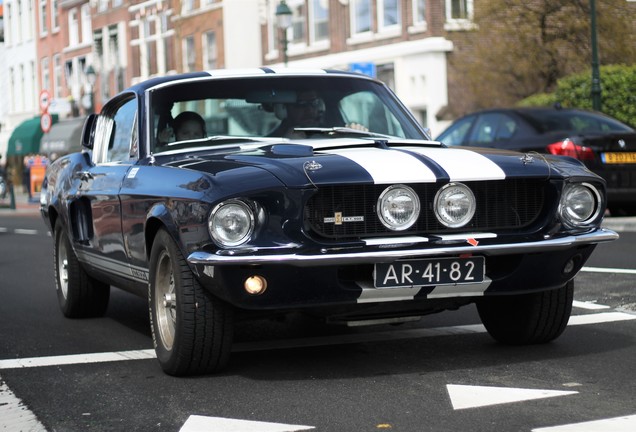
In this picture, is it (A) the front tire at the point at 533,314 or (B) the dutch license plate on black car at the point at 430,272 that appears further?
(A) the front tire at the point at 533,314

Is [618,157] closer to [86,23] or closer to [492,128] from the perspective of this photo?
[492,128]

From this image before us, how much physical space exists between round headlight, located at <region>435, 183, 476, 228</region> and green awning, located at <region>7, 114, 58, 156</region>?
181 ft

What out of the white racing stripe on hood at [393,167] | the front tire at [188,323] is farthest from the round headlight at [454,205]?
the front tire at [188,323]

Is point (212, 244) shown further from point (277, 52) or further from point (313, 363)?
point (277, 52)

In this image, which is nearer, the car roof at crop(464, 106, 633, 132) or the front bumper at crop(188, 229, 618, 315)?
the front bumper at crop(188, 229, 618, 315)

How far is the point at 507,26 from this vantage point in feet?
96.8

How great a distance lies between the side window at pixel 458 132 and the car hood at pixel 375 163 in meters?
10.6

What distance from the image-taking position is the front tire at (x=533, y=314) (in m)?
6.85

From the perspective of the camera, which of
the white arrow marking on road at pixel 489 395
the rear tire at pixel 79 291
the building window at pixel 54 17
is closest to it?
the white arrow marking on road at pixel 489 395

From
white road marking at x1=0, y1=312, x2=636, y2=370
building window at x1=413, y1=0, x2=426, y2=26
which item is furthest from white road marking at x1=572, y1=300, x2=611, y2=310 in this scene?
building window at x1=413, y1=0, x2=426, y2=26

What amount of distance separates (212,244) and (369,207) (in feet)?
2.45

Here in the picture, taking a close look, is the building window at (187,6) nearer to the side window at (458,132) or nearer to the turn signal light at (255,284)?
the side window at (458,132)

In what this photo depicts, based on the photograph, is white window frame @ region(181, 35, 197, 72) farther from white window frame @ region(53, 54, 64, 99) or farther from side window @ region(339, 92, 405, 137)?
side window @ region(339, 92, 405, 137)

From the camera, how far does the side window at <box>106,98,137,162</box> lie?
25.6 ft
